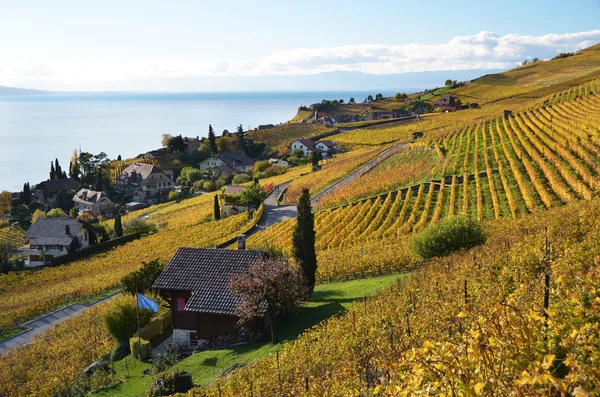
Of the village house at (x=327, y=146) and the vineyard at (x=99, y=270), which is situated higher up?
the village house at (x=327, y=146)

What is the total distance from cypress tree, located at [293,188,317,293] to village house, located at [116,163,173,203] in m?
81.7

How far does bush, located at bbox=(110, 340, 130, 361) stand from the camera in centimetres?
2552

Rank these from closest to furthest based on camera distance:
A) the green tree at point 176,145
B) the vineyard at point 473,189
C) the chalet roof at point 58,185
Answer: the vineyard at point 473,189 → the chalet roof at point 58,185 → the green tree at point 176,145

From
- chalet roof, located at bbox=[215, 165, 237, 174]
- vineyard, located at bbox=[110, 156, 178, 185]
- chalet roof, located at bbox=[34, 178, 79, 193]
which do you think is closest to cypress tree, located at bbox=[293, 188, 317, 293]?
chalet roof, located at bbox=[215, 165, 237, 174]

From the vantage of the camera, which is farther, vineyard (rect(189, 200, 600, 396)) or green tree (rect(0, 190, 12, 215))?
green tree (rect(0, 190, 12, 215))

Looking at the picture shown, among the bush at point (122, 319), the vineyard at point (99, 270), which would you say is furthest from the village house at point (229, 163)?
the bush at point (122, 319)

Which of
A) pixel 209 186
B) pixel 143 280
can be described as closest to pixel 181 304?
pixel 143 280

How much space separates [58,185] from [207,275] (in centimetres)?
9231

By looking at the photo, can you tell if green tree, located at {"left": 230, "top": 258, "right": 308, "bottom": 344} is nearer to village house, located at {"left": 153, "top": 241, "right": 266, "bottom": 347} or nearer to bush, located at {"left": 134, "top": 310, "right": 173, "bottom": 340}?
village house, located at {"left": 153, "top": 241, "right": 266, "bottom": 347}

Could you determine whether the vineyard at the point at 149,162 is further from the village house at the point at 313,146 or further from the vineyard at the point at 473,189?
the vineyard at the point at 473,189

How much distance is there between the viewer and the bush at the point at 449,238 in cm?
2592

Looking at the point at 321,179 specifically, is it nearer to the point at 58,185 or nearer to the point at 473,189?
the point at 473,189

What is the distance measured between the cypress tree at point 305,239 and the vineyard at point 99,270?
19.2 meters

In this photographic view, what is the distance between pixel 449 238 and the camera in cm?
2598
